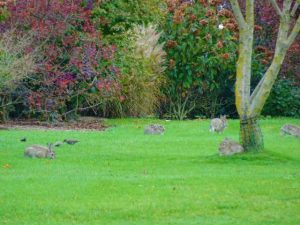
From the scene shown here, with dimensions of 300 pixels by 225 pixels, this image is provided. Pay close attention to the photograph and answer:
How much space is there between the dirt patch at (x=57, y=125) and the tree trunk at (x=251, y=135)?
8196 mm

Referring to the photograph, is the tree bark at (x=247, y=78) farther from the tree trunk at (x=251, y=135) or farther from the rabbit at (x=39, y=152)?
the rabbit at (x=39, y=152)

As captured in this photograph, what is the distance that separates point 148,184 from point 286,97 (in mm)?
18108

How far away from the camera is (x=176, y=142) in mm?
18719

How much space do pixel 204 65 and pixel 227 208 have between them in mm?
18769

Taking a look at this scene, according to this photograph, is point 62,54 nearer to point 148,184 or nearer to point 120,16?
point 120,16

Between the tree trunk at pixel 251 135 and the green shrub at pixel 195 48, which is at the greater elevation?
the green shrub at pixel 195 48

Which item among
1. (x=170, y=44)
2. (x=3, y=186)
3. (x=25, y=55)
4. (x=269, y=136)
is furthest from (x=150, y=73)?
(x=3, y=186)

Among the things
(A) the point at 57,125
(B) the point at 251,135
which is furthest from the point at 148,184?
(A) the point at 57,125

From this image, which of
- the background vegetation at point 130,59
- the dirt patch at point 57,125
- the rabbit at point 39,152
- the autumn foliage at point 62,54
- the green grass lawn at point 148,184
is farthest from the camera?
the background vegetation at point 130,59

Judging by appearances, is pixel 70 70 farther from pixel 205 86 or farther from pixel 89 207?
pixel 89 207

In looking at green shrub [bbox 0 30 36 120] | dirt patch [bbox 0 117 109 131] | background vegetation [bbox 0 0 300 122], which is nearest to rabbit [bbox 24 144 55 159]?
green shrub [bbox 0 30 36 120]

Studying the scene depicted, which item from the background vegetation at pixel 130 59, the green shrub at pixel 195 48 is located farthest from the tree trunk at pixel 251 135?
the green shrub at pixel 195 48

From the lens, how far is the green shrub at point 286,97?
29.7 meters

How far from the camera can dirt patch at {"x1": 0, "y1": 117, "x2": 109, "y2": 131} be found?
23.4m
